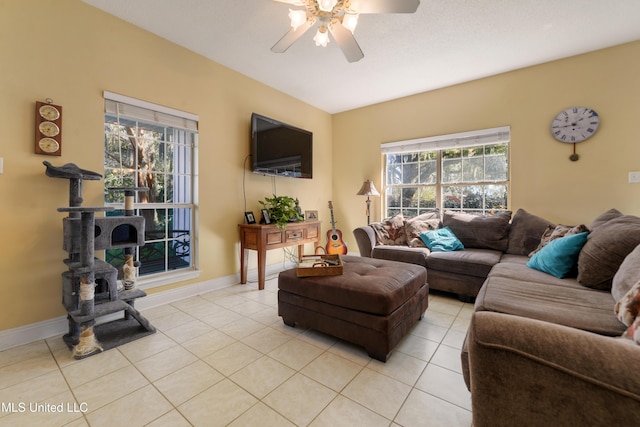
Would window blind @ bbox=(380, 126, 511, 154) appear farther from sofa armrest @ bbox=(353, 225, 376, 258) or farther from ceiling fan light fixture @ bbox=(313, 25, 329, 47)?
ceiling fan light fixture @ bbox=(313, 25, 329, 47)

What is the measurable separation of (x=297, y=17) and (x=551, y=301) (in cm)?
238

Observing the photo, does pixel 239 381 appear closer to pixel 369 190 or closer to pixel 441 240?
pixel 441 240

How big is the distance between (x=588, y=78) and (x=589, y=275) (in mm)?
2530

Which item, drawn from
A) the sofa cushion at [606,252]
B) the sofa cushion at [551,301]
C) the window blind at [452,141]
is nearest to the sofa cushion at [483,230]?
the window blind at [452,141]

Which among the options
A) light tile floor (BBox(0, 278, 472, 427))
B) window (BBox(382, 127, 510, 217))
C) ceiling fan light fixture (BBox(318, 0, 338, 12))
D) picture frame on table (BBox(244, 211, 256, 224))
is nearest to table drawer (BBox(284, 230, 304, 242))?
picture frame on table (BBox(244, 211, 256, 224))

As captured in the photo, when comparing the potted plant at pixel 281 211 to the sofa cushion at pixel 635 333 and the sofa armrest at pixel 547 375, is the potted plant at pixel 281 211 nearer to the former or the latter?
the sofa armrest at pixel 547 375

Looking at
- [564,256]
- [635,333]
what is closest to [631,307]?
[635,333]

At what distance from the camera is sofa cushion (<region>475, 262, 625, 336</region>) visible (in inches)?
48.7

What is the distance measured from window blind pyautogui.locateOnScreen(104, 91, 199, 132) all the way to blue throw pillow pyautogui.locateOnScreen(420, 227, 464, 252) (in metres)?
2.94

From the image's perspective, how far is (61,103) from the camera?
2.05 metres

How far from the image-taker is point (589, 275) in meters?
1.67

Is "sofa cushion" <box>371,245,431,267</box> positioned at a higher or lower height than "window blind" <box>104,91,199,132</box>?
lower
